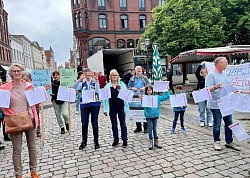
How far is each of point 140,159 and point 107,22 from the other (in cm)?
3919

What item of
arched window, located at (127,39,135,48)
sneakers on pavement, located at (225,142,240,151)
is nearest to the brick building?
arched window, located at (127,39,135,48)

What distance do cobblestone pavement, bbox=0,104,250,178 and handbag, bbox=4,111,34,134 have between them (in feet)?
3.48

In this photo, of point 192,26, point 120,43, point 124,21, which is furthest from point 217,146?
point 124,21

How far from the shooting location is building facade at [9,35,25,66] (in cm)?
4606

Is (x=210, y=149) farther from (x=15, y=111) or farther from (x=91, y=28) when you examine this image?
(x=91, y=28)

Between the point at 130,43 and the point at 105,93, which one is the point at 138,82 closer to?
the point at 105,93

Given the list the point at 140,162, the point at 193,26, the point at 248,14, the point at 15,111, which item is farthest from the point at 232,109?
the point at 248,14

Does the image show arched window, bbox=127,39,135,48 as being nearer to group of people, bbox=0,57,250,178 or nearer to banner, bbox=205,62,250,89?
banner, bbox=205,62,250,89

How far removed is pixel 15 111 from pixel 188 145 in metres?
3.69

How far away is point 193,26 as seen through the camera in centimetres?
1831

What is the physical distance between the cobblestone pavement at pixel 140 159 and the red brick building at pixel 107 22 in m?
34.6

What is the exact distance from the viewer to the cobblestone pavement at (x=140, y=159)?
3842 millimetres

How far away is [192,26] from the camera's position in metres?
18.3

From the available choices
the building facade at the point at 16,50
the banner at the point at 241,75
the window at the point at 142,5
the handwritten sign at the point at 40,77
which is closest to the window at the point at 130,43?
the window at the point at 142,5
